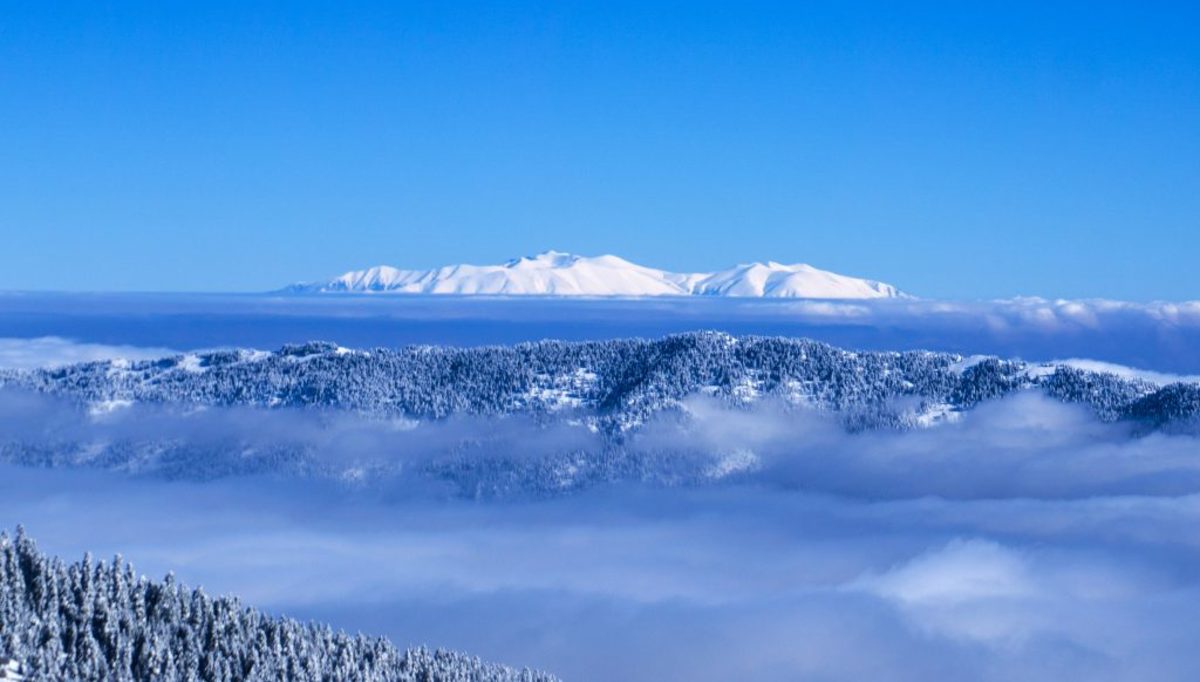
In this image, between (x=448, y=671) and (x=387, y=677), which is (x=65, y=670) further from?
(x=448, y=671)

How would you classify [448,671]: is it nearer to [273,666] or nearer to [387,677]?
[387,677]

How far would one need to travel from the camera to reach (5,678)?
12094 centimetres

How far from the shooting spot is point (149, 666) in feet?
468

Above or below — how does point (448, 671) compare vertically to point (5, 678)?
below

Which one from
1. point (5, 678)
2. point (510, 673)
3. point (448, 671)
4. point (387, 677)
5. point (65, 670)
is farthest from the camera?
point (510, 673)

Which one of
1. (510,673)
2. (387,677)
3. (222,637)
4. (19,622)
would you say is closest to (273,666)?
(222,637)

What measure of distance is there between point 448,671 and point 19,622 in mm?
59506

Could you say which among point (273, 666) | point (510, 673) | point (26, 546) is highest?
point (26, 546)

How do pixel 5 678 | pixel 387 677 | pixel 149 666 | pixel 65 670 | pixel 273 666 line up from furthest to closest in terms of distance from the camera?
pixel 387 677 < pixel 273 666 < pixel 149 666 < pixel 65 670 < pixel 5 678

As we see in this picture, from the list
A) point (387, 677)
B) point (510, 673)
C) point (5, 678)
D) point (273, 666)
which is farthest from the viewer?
point (510, 673)

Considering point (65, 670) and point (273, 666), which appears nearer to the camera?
point (65, 670)

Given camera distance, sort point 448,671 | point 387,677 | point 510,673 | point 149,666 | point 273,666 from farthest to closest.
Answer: point 510,673 → point 448,671 → point 387,677 → point 273,666 → point 149,666

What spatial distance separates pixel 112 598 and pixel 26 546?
11.5 meters

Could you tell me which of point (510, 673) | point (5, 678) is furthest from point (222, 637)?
point (510, 673)
